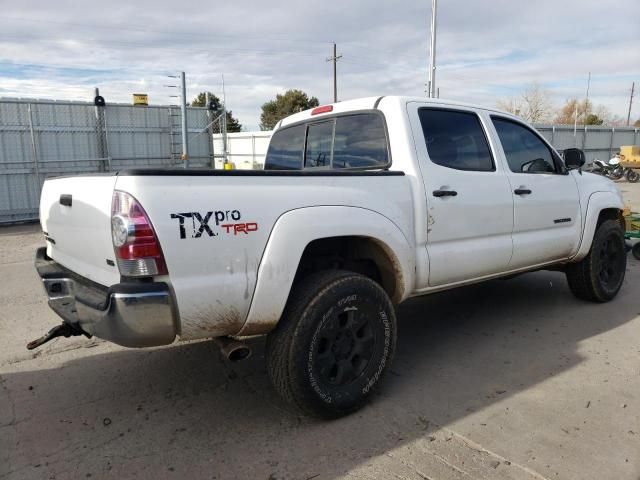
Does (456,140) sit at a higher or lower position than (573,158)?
higher

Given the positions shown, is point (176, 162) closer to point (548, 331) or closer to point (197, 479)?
point (548, 331)

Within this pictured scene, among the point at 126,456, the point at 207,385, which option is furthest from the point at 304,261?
the point at 126,456

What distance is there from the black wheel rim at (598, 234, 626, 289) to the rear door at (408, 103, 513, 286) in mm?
1861

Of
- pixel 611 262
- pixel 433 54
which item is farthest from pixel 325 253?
pixel 433 54

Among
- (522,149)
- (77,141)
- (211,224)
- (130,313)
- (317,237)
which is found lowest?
(130,313)

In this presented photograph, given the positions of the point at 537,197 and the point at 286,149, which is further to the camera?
the point at 286,149

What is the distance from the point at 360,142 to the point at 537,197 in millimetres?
1683

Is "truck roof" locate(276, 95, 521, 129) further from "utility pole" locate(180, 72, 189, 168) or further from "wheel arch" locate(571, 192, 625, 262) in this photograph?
"utility pole" locate(180, 72, 189, 168)

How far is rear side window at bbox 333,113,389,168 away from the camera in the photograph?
3.78m

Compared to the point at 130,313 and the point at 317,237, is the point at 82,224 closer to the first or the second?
the point at 130,313

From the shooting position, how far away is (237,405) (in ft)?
11.2

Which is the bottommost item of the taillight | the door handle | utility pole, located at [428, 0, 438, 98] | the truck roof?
the taillight

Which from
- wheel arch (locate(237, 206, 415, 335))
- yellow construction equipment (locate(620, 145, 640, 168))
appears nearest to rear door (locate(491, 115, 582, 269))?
wheel arch (locate(237, 206, 415, 335))

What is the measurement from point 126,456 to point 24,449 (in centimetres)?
58
